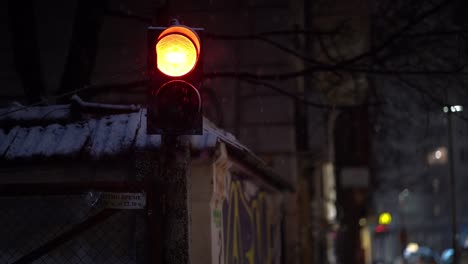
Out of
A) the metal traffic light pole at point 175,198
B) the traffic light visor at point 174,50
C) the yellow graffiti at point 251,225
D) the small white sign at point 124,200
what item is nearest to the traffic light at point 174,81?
the traffic light visor at point 174,50

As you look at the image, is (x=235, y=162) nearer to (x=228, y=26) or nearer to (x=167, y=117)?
(x=167, y=117)

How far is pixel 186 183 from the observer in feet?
16.4

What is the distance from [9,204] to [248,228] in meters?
4.36

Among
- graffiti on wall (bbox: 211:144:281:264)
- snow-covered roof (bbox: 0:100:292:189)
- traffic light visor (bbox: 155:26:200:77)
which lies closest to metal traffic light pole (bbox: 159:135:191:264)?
traffic light visor (bbox: 155:26:200:77)

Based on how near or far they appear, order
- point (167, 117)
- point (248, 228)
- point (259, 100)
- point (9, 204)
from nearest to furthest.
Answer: point (167, 117), point (9, 204), point (248, 228), point (259, 100)

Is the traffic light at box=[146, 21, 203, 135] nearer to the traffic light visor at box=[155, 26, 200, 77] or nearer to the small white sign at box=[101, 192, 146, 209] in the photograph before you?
the traffic light visor at box=[155, 26, 200, 77]

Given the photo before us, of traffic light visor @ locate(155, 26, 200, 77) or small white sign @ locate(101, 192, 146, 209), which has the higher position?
traffic light visor @ locate(155, 26, 200, 77)

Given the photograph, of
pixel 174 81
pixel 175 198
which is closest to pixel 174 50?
pixel 174 81

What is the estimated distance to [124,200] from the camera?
5.00 m

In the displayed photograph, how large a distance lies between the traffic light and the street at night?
0.01m

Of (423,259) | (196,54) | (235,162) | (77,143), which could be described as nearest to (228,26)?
(235,162)

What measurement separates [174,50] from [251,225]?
5584mm

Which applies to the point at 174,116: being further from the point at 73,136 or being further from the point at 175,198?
the point at 73,136

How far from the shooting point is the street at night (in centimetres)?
498
